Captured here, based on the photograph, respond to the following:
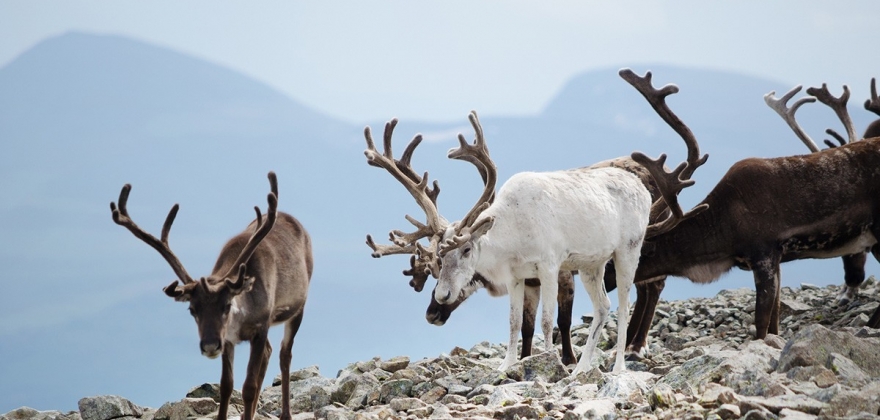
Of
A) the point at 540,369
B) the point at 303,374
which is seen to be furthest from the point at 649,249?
the point at 303,374

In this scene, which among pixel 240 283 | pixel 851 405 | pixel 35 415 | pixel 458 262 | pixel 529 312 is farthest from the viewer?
pixel 529 312

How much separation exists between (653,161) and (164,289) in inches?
243

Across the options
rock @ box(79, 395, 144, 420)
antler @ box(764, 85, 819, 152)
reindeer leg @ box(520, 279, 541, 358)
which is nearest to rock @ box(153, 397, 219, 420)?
rock @ box(79, 395, 144, 420)

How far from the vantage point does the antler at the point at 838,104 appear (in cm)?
1770

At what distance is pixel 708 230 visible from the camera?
44.1 ft

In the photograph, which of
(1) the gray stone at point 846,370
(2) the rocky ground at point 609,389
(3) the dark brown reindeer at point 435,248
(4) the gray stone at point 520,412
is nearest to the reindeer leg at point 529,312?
(3) the dark brown reindeer at point 435,248

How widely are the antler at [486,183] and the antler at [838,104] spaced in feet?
25.5

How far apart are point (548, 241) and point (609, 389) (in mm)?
2217

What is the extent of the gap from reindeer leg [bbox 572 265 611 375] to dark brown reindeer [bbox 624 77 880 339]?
188 centimetres

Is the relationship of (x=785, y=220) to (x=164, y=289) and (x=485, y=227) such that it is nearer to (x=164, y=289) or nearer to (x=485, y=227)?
(x=485, y=227)

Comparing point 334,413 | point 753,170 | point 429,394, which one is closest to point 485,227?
point 429,394

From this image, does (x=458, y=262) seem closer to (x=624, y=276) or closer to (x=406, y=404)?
(x=406, y=404)

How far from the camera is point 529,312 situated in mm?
12391

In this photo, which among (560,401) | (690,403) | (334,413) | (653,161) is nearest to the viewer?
(690,403)
